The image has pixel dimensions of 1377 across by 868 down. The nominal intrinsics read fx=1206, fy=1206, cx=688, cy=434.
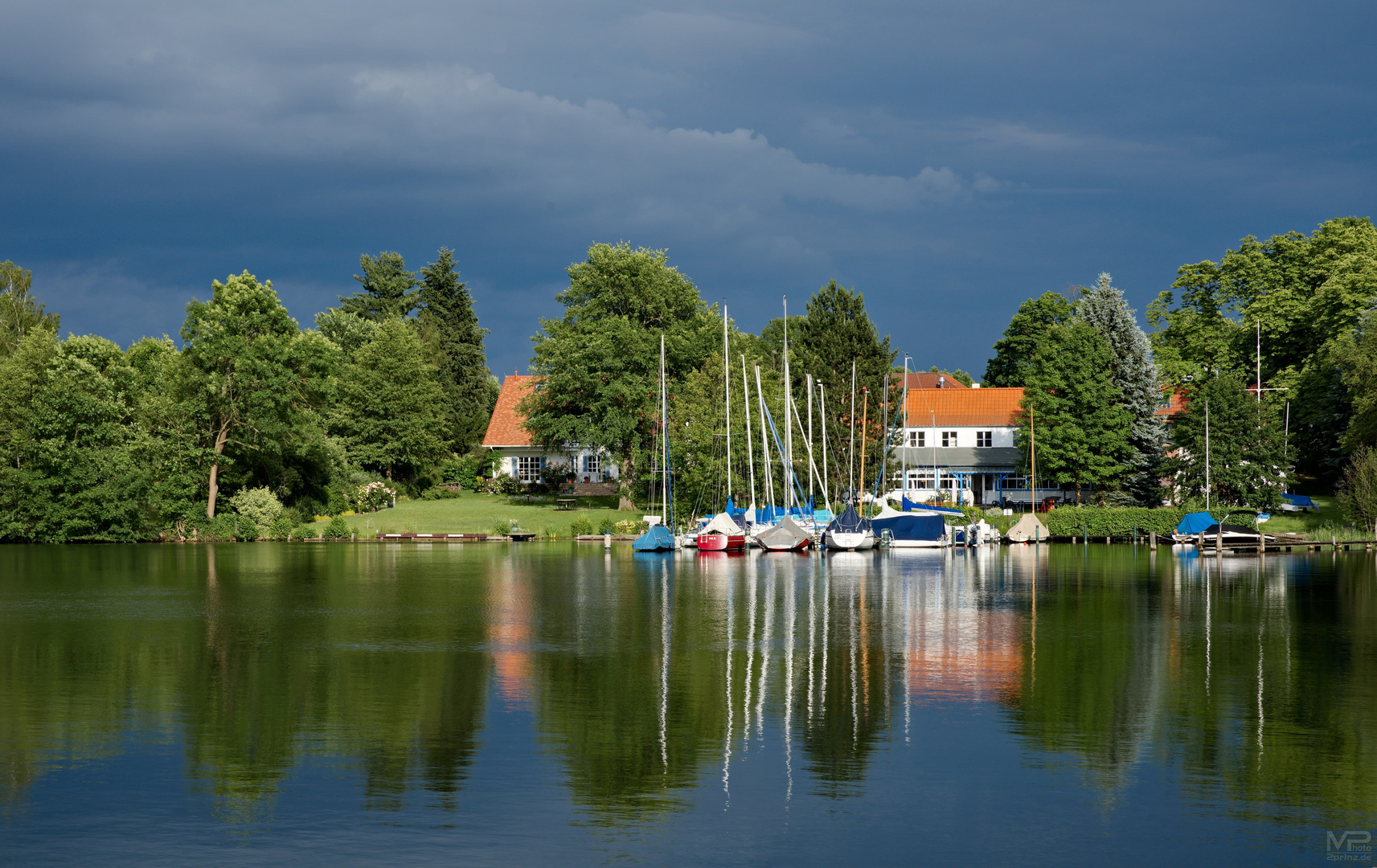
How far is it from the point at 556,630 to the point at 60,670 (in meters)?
10.8

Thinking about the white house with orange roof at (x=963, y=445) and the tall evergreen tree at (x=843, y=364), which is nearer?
the tall evergreen tree at (x=843, y=364)

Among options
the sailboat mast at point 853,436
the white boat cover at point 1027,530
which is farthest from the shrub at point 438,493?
the white boat cover at point 1027,530

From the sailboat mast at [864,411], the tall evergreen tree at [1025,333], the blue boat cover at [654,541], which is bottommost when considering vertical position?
the blue boat cover at [654,541]

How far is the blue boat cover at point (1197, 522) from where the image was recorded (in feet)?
216

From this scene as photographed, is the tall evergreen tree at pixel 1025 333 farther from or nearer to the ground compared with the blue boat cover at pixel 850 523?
farther from the ground

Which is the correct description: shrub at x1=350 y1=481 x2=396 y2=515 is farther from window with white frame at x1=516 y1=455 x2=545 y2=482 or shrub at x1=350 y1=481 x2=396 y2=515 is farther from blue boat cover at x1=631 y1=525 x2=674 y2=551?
blue boat cover at x1=631 y1=525 x2=674 y2=551

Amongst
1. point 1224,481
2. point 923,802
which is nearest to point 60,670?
point 923,802

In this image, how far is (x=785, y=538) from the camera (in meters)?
62.5

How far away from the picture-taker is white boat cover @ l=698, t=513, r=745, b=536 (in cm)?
6194

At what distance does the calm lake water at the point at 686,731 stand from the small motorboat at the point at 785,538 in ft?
84.8

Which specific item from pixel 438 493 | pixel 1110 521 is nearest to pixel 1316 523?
pixel 1110 521

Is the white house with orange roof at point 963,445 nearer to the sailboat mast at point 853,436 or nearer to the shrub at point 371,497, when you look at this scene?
the sailboat mast at point 853,436

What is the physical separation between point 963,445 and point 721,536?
35943 mm

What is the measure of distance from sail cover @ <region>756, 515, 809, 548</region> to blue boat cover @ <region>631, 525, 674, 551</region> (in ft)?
16.1
